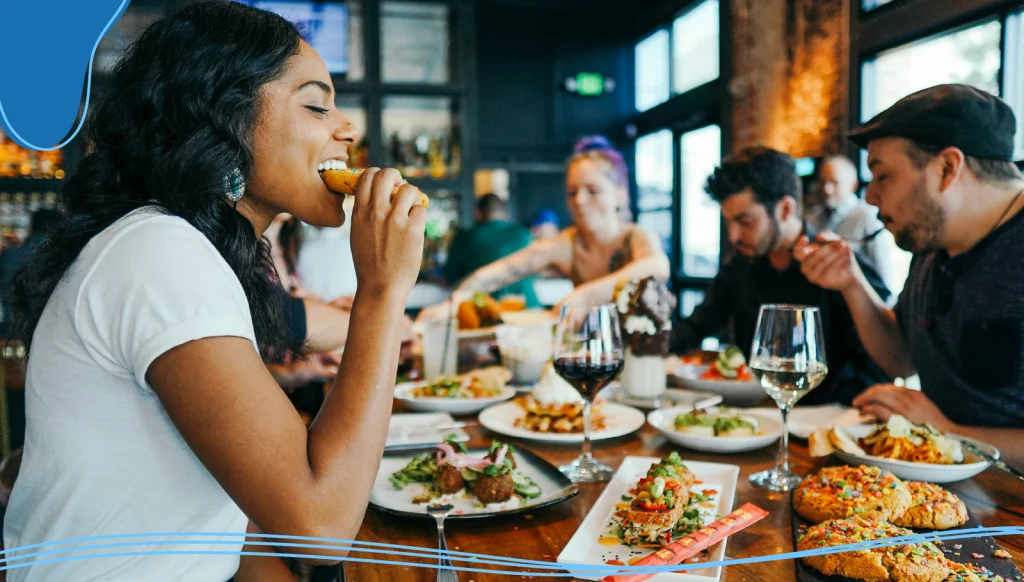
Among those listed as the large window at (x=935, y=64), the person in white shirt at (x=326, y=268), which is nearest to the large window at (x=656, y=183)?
the large window at (x=935, y=64)

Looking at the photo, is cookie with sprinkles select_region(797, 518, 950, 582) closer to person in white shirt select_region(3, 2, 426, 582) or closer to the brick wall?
person in white shirt select_region(3, 2, 426, 582)

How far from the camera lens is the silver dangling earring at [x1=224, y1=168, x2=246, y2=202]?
997 mm

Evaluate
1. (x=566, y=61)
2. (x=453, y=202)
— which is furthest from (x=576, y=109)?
(x=453, y=202)

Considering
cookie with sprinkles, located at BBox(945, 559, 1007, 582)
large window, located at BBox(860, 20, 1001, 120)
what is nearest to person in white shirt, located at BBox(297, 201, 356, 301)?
large window, located at BBox(860, 20, 1001, 120)

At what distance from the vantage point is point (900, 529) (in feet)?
2.95

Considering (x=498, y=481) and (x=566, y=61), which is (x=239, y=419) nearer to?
(x=498, y=481)

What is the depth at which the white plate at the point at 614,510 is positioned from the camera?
791 millimetres

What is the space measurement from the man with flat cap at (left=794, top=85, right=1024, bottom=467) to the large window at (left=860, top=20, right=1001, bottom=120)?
1762mm

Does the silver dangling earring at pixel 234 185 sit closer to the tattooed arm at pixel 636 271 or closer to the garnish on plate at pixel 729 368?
the garnish on plate at pixel 729 368

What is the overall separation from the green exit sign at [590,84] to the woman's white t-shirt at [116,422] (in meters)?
8.09

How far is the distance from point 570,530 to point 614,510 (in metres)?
0.07

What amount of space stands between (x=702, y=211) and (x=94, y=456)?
6.95 meters

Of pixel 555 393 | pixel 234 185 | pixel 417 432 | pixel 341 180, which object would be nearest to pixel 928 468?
pixel 555 393

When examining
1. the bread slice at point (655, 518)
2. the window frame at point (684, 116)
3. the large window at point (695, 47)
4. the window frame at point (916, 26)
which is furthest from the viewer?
the large window at point (695, 47)
